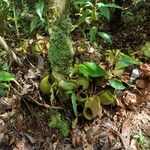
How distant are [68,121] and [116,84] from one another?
39cm

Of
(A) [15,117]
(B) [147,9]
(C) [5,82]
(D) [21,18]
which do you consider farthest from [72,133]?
(B) [147,9]

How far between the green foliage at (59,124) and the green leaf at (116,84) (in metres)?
0.38

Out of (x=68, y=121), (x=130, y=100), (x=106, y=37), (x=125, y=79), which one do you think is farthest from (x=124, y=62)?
(x=68, y=121)

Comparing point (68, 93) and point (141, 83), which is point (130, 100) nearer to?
point (141, 83)

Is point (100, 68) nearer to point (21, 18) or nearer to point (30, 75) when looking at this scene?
point (30, 75)

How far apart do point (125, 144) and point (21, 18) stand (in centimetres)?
135

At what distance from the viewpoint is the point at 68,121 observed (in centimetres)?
233

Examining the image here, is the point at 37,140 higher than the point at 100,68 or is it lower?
lower

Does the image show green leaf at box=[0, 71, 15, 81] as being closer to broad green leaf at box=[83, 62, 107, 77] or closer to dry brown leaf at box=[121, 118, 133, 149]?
broad green leaf at box=[83, 62, 107, 77]

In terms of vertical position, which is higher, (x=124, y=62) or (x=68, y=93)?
(x=124, y=62)

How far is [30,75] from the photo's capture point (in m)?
2.49

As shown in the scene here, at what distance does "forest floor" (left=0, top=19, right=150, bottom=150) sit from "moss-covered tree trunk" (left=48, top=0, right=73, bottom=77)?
0.79 feet

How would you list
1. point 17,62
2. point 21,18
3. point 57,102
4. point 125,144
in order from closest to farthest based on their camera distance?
1. point 125,144
2. point 57,102
3. point 17,62
4. point 21,18

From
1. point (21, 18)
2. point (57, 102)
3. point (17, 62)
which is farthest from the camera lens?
point (21, 18)
